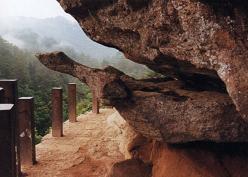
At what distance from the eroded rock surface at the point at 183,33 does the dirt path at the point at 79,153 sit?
10.3 ft

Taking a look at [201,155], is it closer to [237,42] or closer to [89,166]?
[237,42]

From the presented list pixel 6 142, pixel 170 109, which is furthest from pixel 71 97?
pixel 6 142

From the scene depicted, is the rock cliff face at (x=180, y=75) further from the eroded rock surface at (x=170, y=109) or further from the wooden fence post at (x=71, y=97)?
the wooden fence post at (x=71, y=97)

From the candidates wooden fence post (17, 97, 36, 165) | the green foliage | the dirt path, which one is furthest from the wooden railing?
the green foliage

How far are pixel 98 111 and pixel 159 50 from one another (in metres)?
11.5

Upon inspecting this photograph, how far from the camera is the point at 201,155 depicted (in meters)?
6.97

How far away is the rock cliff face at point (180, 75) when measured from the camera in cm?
512

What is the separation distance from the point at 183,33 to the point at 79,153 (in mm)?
5783

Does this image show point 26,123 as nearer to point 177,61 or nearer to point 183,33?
point 177,61

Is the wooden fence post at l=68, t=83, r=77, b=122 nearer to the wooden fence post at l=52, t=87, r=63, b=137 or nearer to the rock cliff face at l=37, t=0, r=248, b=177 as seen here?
the wooden fence post at l=52, t=87, r=63, b=137

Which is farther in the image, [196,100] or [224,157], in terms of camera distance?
[224,157]

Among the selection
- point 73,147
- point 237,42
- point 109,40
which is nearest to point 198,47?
point 237,42

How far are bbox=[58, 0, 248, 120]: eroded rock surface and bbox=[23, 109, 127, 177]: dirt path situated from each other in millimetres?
3126

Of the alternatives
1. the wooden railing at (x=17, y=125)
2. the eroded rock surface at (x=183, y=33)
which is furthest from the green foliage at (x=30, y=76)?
the eroded rock surface at (x=183, y=33)
